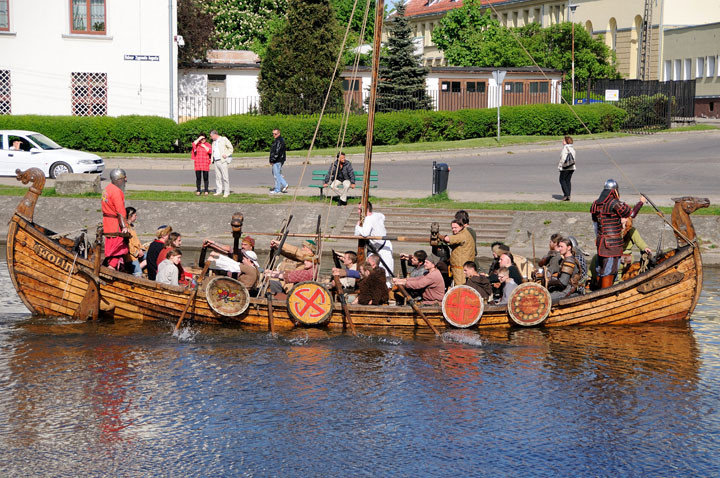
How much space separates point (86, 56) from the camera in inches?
1656

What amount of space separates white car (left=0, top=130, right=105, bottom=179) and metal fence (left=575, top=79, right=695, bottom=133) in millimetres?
25668

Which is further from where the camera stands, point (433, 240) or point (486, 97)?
point (486, 97)

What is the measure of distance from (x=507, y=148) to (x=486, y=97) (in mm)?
11223

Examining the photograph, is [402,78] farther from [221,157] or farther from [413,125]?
[221,157]

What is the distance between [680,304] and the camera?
1653 cm

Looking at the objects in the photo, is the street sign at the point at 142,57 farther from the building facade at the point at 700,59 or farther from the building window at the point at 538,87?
the building facade at the point at 700,59

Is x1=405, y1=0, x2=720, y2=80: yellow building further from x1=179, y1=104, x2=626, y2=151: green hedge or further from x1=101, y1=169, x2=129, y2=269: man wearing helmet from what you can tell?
x1=101, y1=169, x2=129, y2=269: man wearing helmet

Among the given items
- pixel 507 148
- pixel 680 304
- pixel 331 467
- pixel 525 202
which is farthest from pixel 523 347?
pixel 507 148

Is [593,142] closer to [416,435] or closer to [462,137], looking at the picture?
[462,137]

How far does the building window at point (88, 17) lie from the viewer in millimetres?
41875

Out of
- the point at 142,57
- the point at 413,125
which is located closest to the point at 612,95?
the point at 413,125

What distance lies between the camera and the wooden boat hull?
1593cm

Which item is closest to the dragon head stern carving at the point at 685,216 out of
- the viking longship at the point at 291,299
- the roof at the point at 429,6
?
the viking longship at the point at 291,299

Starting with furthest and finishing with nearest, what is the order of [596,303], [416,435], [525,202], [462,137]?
[462,137]
[525,202]
[596,303]
[416,435]
